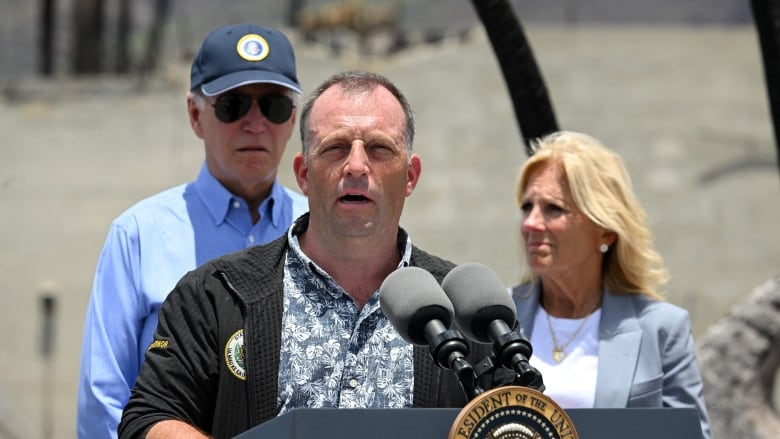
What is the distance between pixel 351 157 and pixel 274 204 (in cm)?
131

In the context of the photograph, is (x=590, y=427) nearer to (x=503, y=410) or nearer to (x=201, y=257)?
(x=503, y=410)

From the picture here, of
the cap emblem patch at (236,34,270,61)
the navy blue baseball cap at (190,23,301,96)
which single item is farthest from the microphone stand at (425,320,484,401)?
the cap emblem patch at (236,34,270,61)

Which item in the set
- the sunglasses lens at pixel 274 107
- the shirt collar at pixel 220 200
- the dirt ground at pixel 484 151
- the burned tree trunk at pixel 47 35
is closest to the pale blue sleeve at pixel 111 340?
the shirt collar at pixel 220 200

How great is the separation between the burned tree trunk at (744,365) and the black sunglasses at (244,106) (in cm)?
273

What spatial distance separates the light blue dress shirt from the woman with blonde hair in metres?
0.91

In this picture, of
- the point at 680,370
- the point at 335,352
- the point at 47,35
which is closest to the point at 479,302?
the point at 335,352

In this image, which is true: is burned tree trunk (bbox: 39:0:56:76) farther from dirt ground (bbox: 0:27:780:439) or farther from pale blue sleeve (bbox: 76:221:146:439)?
pale blue sleeve (bbox: 76:221:146:439)

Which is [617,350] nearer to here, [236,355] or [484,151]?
[236,355]

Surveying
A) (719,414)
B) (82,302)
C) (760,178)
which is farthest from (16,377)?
(719,414)

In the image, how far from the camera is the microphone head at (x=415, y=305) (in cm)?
257

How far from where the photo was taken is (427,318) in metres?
2.58

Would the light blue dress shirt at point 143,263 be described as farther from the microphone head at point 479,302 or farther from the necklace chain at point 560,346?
the microphone head at point 479,302

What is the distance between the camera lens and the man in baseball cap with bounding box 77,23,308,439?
3828 millimetres

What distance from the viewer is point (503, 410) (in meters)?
2.37
